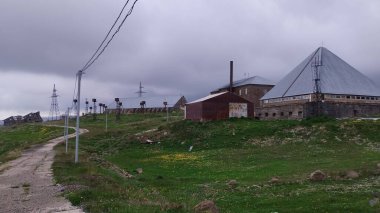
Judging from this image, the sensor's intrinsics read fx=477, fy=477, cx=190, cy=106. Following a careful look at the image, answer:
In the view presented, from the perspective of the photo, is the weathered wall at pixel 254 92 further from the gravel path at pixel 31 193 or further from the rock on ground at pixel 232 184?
the rock on ground at pixel 232 184

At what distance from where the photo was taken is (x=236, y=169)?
33781 millimetres

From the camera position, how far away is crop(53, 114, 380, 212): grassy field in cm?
1888

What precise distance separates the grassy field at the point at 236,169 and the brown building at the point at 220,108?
32.4 ft

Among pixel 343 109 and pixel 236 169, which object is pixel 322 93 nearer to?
pixel 343 109

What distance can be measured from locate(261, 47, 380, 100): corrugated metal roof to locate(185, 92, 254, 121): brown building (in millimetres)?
4500

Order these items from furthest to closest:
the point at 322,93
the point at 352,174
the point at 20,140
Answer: the point at 20,140, the point at 322,93, the point at 352,174

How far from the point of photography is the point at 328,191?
21.3 metres

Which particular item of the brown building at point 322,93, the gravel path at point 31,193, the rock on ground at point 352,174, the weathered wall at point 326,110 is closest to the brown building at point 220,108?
the brown building at point 322,93

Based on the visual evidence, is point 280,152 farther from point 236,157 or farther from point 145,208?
point 145,208

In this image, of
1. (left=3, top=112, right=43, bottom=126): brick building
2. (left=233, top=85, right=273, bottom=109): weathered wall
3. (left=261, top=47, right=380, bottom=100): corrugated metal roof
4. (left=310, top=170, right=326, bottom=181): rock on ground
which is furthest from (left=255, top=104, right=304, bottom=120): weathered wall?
(left=3, top=112, right=43, bottom=126): brick building

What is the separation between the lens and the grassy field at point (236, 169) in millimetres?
18875

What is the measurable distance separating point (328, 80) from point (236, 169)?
1699 inches

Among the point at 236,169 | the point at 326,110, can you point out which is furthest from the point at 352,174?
the point at 326,110

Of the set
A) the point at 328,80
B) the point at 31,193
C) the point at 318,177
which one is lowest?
the point at 31,193
